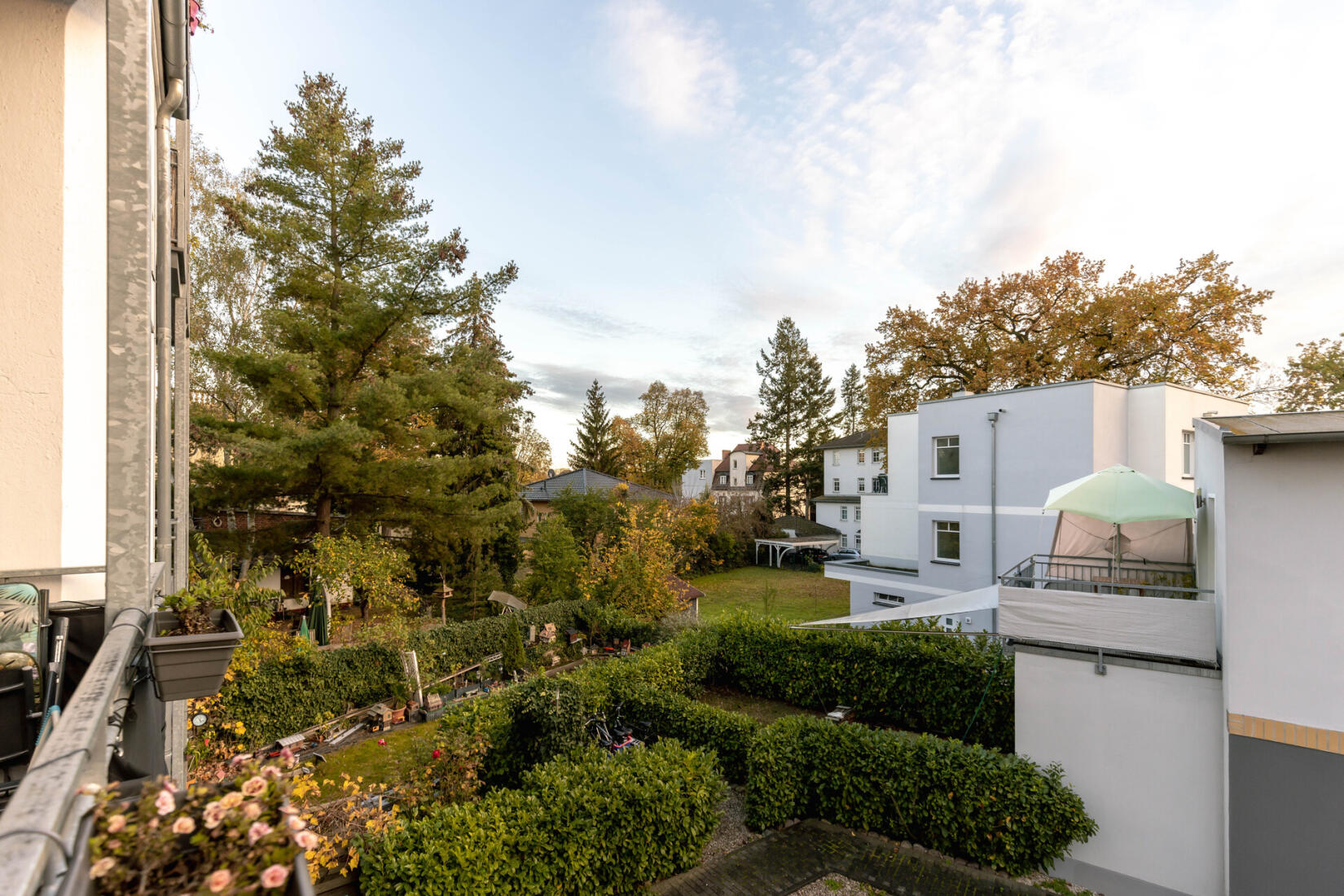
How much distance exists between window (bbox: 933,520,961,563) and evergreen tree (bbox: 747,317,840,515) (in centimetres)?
2267

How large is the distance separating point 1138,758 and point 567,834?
6.55 metres

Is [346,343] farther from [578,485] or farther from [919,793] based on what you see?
[578,485]

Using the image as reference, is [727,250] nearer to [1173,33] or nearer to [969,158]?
[969,158]

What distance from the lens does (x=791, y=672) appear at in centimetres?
1218

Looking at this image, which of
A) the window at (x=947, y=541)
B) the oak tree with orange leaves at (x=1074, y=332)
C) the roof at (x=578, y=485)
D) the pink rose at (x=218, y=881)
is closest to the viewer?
the pink rose at (x=218, y=881)

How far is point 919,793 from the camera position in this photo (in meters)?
7.28

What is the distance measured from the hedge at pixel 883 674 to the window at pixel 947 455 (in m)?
7.28

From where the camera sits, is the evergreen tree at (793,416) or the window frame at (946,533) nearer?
the window frame at (946,533)

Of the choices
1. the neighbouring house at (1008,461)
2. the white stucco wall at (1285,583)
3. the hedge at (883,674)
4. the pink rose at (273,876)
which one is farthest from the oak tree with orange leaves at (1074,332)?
the pink rose at (273,876)

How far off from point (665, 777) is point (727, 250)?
14273 mm

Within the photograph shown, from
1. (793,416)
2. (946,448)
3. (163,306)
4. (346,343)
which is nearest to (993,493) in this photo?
(946,448)

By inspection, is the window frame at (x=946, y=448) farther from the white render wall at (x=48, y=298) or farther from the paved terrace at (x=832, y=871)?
the white render wall at (x=48, y=298)

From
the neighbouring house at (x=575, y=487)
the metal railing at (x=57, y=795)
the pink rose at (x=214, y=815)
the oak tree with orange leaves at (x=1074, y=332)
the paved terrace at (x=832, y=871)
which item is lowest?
the paved terrace at (x=832, y=871)

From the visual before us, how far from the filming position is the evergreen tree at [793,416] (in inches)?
1610
